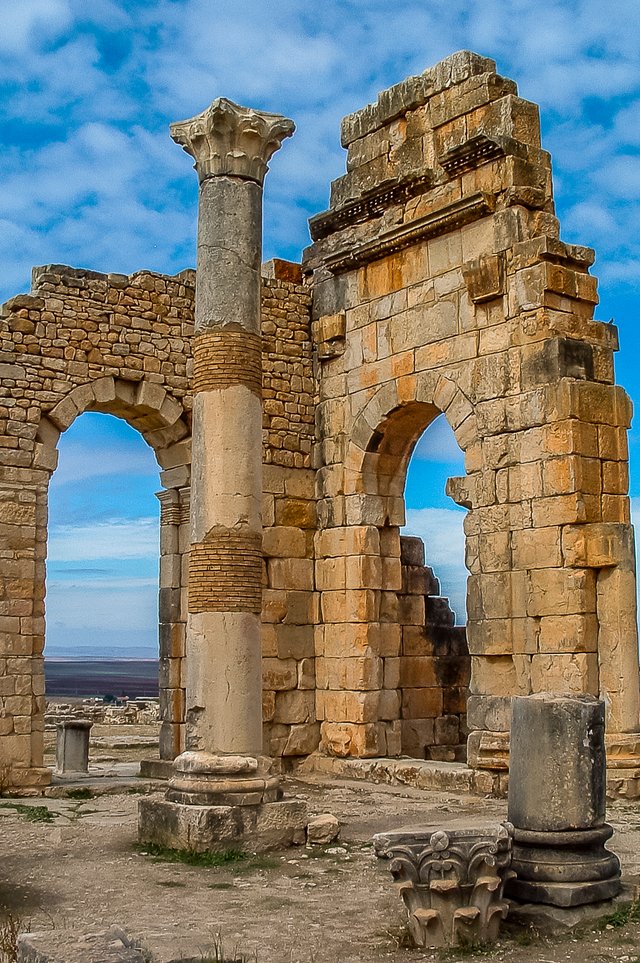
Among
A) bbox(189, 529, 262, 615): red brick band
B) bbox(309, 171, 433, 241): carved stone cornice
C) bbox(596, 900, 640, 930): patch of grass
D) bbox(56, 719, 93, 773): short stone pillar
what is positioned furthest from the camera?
bbox(56, 719, 93, 773): short stone pillar

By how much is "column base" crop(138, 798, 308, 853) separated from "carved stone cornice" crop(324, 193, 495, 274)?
6.50 metres

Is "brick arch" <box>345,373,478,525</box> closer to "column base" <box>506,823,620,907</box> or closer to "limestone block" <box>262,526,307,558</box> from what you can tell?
"limestone block" <box>262,526,307,558</box>

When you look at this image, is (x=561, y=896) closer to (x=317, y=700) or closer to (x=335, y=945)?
(x=335, y=945)

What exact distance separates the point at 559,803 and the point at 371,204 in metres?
8.41

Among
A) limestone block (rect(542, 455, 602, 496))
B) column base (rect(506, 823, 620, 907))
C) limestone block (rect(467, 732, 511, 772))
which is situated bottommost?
column base (rect(506, 823, 620, 907))

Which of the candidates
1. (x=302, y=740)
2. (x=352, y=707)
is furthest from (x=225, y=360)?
(x=302, y=740)

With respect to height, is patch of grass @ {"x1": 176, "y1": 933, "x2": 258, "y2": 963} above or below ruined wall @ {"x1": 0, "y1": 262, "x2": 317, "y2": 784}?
below

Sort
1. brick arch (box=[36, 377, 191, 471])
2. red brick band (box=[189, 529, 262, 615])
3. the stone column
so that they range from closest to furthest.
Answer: the stone column, red brick band (box=[189, 529, 262, 615]), brick arch (box=[36, 377, 191, 471])

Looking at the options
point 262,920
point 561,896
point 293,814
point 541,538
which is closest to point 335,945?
point 262,920

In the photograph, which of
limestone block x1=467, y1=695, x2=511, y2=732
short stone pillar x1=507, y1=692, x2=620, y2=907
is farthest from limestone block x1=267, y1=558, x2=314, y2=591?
short stone pillar x1=507, y1=692, x2=620, y2=907

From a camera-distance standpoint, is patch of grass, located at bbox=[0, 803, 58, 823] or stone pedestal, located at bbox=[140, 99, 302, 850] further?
patch of grass, located at bbox=[0, 803, 58, 823]

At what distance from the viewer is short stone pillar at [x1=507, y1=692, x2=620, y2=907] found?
6008 millimetres

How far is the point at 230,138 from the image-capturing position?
29.5 feet

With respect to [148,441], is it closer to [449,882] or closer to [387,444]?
[387,444]
